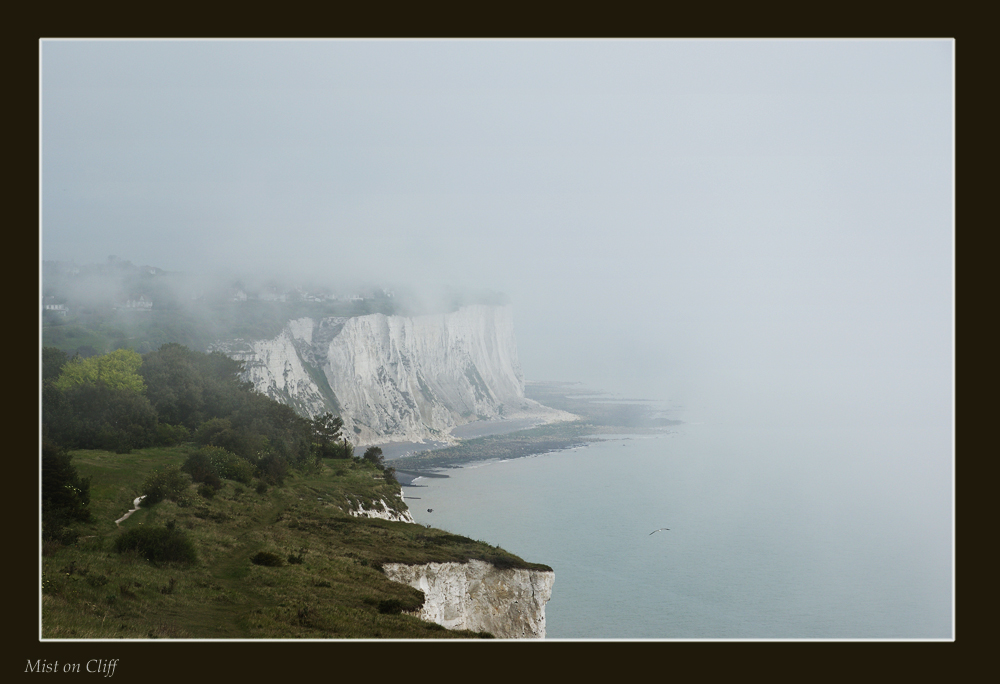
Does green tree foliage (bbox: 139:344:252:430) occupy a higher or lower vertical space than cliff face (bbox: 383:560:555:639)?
higher

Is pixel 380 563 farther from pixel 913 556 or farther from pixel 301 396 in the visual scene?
pixel 301 396

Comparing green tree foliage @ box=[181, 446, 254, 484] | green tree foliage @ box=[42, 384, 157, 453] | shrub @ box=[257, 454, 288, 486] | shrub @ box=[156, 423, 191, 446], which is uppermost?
green tree foliage @ box=[42, 384, 157, 453]

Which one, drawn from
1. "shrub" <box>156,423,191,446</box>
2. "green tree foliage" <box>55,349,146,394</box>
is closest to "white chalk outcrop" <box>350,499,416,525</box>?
"shrub" <box>156,423,191,446</box>

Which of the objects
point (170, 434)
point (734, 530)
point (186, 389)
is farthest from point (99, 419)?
point (734, 530)

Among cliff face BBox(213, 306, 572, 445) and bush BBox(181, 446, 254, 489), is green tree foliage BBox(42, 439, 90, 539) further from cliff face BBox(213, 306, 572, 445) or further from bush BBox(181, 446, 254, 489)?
cliff face BBox(213, 306, 572, 445)

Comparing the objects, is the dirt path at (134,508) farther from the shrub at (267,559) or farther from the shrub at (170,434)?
the shrub at (170,434)

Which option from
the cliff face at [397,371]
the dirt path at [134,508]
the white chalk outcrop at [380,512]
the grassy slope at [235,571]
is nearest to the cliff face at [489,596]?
the grassy slope at [235,571]

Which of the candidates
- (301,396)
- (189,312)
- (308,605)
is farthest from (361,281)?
(308,605)
